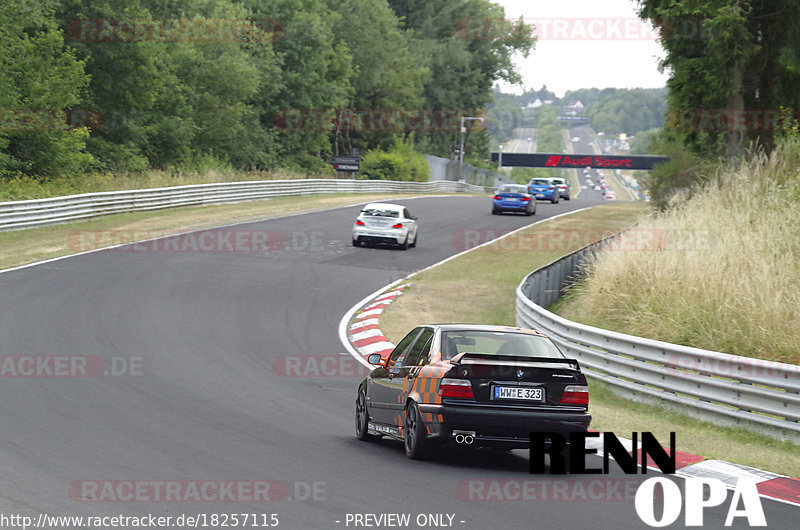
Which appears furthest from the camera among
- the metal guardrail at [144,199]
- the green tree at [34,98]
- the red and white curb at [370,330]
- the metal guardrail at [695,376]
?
the green tree at [34,98]

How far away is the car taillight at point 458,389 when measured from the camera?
8234 millimetres

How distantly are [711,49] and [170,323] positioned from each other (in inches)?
800

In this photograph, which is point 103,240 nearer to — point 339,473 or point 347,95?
point 339,473

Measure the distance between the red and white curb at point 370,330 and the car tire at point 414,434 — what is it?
622 centimetres

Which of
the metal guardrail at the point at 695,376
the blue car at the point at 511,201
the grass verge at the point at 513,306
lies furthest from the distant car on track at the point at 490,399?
the blue car at the point at 511,201

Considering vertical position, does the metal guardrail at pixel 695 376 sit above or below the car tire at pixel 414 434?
below

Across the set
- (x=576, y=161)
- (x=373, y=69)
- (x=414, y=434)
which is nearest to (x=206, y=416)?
(x=414, y=434)

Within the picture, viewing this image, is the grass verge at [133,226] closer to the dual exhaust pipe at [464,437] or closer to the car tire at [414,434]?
the car tire at [414,434]

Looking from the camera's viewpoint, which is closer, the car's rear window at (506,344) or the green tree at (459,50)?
the car's rear window at (506,344)

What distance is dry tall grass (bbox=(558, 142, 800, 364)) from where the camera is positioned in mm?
13508

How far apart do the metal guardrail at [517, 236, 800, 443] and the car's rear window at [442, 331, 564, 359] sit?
3.03 metres

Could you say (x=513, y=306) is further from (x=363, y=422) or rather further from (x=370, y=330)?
(x=363, y=422)

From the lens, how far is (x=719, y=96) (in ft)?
100

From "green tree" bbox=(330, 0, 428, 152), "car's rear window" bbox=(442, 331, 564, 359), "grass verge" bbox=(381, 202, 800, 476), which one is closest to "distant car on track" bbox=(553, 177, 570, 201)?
"grass verge" bbox=(381, 202, 800, 476)
